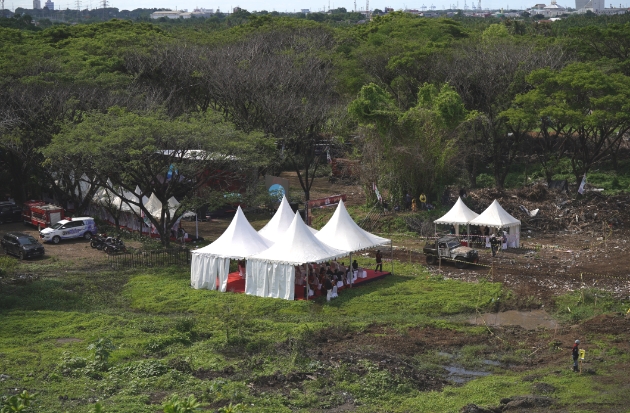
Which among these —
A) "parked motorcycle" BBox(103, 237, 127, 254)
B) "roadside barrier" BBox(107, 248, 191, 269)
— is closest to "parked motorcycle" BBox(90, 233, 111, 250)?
"parked motorcycle" BBox(103, 237, 127, 254)

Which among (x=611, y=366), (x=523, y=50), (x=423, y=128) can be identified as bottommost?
(x=611, y=366)

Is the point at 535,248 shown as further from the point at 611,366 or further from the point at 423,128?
the point at 611,366

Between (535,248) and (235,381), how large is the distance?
21.8m

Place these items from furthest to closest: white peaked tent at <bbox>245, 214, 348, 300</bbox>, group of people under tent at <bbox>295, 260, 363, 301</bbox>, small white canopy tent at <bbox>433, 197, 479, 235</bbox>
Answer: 1. small white canopy tent at <bbox>433, 197, 479, 235</bbox>
2. group of people under tent at <bbox>295, 260, 363, 301</bbox>
3. white peaked tent at <bbox>245, 214, 348, 300</bbox>

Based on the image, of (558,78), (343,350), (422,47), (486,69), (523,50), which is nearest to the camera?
(343,350)

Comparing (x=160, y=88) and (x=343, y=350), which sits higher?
(x=160, y=88)

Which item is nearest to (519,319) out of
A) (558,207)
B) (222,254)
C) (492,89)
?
(222,254)

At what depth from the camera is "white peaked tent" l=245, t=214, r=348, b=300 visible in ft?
109

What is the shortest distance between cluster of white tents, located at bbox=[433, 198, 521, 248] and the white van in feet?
57.0

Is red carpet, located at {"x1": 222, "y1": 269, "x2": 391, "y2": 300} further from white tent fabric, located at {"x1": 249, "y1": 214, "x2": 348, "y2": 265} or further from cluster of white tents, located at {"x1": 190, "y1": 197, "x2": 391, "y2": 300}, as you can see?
white tent fabric, located at {"x1": 249, "y1": 214, "x2": 348, "y2": 265}

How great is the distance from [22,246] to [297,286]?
47.5 ft

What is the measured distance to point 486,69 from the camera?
186 feet

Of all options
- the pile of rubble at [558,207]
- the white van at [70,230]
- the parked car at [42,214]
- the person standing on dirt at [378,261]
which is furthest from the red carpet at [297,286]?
the parked car at [42,214]

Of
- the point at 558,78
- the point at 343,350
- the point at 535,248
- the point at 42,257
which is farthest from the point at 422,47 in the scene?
the point at 343,350
